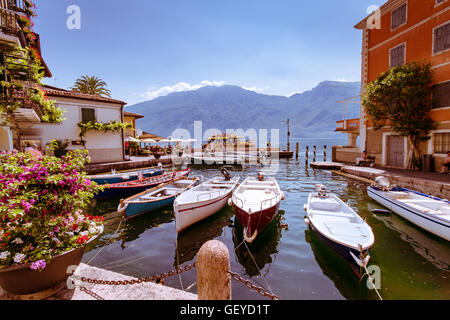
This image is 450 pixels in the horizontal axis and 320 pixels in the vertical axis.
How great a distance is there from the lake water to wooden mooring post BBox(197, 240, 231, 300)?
3537mm

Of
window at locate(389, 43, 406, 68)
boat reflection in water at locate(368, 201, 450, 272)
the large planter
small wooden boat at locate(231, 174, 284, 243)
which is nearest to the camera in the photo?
the large planter

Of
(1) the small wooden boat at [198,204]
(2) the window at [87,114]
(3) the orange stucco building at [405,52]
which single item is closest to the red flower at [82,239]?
(1) the small wooden boat at [198,204]

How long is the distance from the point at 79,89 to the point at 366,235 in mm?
45037

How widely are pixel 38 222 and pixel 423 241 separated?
1170cm

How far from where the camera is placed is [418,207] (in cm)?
960

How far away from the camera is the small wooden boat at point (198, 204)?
30.3ft

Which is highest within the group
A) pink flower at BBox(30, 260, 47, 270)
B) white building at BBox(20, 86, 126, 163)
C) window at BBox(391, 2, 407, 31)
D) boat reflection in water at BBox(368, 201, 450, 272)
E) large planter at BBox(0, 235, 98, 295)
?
window at BBox(391, 2, 407, 31)

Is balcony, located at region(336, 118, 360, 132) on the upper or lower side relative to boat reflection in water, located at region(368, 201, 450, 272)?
upper

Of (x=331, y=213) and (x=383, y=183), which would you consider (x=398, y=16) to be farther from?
(x=331, y=213)

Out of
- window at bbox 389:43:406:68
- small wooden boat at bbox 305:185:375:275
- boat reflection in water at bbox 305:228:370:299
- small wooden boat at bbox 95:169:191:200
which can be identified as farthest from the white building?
window at bbox 389:43:406:68

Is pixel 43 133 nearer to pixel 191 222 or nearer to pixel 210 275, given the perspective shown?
pixel 191 222

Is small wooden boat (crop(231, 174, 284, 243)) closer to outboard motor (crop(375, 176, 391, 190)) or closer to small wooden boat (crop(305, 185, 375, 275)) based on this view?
small wooden boat (crop(305, 185, 375, 275))

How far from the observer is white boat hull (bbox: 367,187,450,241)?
→ 787cm

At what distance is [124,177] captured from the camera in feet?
54.2
